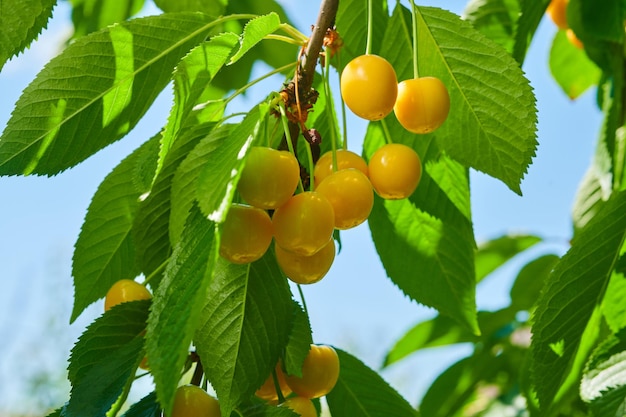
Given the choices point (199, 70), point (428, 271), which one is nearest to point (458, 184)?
point (428, 271)

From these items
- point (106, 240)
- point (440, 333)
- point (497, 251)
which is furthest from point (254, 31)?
point (497, 251)

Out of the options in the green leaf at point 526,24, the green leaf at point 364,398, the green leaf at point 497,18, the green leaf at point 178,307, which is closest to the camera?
the green leaf at point 178,307

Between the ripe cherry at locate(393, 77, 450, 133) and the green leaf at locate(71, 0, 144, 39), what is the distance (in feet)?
2.62

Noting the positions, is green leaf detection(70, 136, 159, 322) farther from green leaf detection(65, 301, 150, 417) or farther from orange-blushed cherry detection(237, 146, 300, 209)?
orange-blushed cherry detection(237, 146, 300, 209)

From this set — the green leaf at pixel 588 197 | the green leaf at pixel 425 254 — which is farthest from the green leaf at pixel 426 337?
the green leaf at pixel 425 254

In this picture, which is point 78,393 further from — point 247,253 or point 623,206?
point 623,206

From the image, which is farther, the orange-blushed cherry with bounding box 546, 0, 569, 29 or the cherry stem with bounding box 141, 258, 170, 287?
the orange-blushed cherry with bounding box 546, 0, 569, 29

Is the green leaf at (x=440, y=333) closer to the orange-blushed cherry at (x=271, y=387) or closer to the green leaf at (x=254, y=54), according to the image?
the green leaf at (x=254, y=54)

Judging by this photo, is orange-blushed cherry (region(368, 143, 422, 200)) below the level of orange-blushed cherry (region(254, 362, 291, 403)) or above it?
above

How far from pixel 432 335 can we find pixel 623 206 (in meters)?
0.79

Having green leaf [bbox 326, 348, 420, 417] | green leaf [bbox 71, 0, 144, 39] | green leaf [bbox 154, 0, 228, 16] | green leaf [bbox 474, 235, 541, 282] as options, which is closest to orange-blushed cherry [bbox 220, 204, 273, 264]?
green leaf [bbox 326, 348, 420, 417]

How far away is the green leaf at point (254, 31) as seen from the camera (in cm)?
74

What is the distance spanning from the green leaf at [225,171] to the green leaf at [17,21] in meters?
0.25

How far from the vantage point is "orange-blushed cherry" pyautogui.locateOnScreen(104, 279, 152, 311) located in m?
0.86
